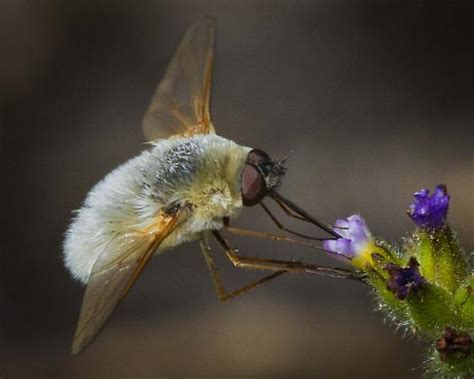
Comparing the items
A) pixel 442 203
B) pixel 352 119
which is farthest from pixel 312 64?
pixel 442 203

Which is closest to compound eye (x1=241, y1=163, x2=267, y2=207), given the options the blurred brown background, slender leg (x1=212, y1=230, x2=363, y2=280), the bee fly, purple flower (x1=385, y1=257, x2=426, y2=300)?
the bee fly

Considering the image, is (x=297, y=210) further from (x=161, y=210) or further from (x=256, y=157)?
(x=161, y=210)

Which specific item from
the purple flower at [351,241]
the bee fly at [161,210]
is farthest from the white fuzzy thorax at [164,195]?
the purple flower at [351,241]

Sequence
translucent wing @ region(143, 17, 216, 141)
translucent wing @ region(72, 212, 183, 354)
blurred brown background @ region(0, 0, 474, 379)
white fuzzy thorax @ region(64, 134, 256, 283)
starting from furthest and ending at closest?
blurred brown background @ region(0, 0, 474, 379)
translucent wing @ region(143, 17, 216, 141)
white fuzzy thorax @ region(64, 134, 256, 283)
translucent wing @ region(72, 212, 183, 354)

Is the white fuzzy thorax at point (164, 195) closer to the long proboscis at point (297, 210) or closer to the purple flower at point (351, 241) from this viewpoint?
the long proboscis at point (297, 210)

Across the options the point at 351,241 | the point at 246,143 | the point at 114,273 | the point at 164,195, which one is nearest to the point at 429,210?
the point at 351,241

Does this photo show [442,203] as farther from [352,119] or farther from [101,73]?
[101,73]

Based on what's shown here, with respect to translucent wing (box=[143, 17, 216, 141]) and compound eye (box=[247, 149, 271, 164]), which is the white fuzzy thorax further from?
translucent wing (box=[143, 17, 216, 141])
